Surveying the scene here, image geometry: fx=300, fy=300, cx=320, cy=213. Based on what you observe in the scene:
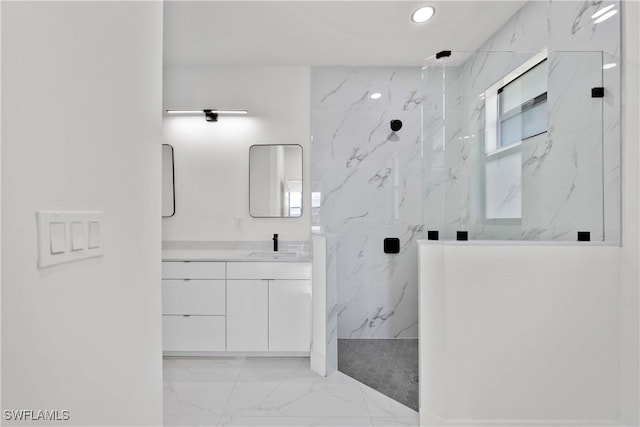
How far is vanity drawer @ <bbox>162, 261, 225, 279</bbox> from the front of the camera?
2428 mm

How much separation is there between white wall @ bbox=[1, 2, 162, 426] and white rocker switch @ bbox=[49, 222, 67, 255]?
3 centimetres

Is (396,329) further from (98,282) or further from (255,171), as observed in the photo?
(98,282)

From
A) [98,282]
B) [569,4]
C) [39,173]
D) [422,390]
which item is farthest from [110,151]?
[569,4]

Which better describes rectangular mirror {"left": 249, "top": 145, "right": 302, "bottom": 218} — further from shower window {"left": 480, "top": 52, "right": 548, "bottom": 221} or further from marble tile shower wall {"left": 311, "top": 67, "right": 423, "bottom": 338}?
shower window {"left": 480, "top": 52, "right": 548, "bottom": 221}

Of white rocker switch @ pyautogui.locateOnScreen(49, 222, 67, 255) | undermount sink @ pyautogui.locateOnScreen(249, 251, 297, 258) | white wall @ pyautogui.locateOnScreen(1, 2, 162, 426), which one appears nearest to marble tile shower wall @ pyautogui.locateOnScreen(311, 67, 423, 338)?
undermount sink @ pyautogui.locateOnScreen(249, 251, 297, 258)

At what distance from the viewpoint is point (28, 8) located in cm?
54

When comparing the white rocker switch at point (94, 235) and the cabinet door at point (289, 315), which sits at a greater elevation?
the white rocker switch at point (94, 235)

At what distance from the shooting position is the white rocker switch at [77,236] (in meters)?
0.62

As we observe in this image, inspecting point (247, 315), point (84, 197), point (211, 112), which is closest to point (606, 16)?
point (84, 197)

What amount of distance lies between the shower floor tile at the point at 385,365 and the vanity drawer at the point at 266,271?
30.7 inches

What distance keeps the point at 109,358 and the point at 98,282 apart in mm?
203

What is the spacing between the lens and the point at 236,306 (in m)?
2.42

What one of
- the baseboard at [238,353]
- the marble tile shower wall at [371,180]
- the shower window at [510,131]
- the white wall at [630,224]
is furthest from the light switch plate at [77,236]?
the marble tile shower wall at [371,180]

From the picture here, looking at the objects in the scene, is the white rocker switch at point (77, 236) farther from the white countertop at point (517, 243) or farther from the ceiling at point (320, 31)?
the ceiling at point (320, 31)
